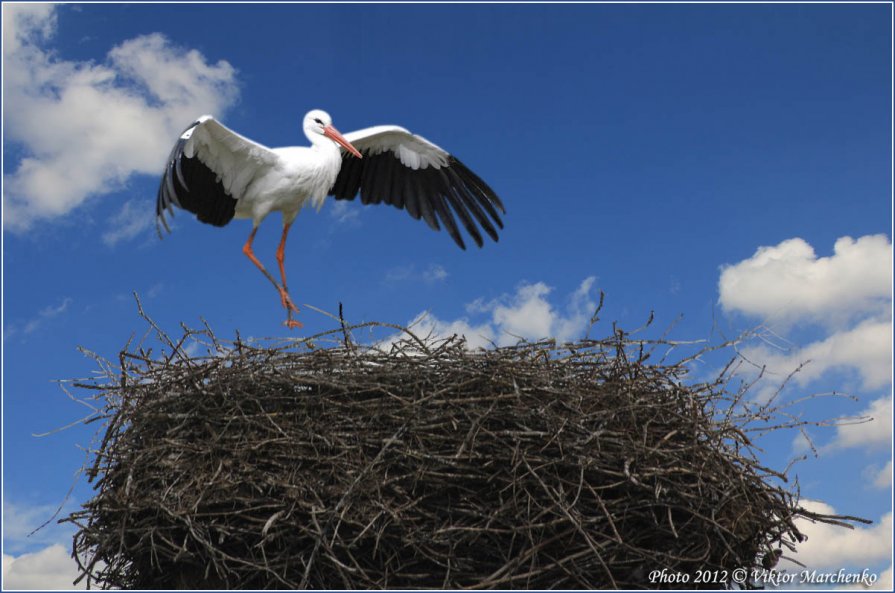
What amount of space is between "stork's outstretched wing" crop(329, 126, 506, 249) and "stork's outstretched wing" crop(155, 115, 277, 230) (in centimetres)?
94

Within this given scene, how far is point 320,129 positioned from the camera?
6.73 meters

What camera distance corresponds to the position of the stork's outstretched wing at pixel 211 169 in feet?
18.3

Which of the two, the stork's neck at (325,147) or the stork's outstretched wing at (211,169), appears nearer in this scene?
the stork's outstretched wing at (211,169)

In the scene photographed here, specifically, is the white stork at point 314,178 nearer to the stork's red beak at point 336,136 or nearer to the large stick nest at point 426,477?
the stork's red beak at point 336,136

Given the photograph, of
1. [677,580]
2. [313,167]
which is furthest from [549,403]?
[313,167]

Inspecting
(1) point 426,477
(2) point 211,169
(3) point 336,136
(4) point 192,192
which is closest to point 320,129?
(3) point 336,136

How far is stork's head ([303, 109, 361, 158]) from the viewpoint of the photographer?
264 inches

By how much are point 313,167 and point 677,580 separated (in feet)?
12.8

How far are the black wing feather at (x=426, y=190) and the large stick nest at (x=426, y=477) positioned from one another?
8.39ft

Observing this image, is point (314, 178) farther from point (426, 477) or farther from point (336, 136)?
point (426, 477)

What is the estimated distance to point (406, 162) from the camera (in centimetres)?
702

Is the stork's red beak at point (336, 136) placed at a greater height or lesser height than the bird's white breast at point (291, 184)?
greater

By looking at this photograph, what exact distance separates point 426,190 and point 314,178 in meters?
0.96

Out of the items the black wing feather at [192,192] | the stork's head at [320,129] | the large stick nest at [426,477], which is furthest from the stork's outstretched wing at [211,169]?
the large stick nest at [426,477]
